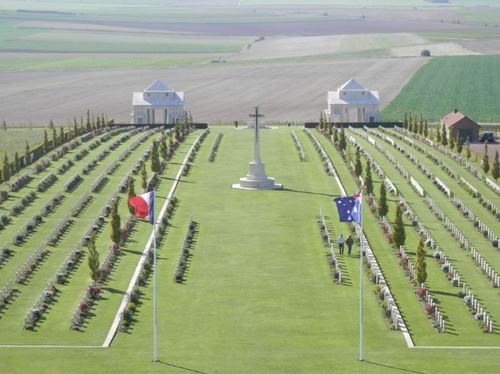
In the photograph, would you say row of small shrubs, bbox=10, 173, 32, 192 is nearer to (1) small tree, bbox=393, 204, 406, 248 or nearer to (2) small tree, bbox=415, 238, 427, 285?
(1) small tree, bbox=393, 204, 406, 248

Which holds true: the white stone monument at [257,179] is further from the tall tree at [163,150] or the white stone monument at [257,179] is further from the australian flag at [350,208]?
the australian flag at [350,208]

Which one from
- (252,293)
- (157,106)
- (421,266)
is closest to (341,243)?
(421,266)

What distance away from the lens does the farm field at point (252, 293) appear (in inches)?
2191

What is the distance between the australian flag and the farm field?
447cm

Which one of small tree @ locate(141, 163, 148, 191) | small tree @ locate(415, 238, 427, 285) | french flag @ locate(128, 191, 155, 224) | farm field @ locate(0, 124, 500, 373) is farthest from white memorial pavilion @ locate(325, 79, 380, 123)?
french flag @ locate(128, 191, 155, 224)

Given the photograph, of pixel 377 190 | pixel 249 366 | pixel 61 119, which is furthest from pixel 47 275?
pixel 61 119

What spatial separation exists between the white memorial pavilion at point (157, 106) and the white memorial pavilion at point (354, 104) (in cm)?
1690

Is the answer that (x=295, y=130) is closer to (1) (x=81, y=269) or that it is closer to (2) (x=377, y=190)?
(2) (x=377, y=190)

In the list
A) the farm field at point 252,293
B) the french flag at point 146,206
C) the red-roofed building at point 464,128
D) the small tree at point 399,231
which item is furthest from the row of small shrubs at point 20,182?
the red-roofed building at point 464,128

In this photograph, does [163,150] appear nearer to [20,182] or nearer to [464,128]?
[20,182]

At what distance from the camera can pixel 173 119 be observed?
530 ft

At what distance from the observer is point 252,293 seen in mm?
66875

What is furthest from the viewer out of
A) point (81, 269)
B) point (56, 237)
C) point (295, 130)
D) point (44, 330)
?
point (295, 130)

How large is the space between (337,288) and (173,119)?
95241 mm
